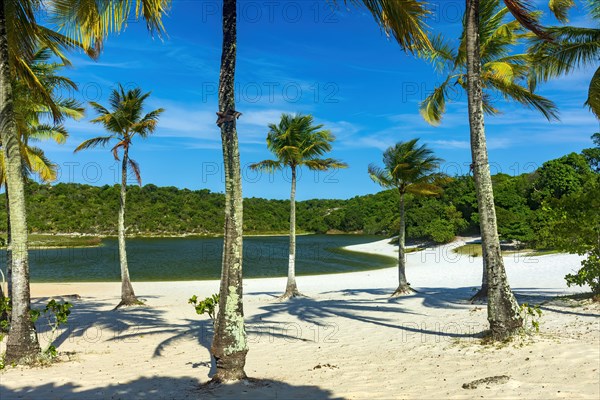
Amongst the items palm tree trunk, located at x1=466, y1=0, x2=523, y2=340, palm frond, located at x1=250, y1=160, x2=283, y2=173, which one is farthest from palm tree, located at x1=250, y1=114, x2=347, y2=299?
palm tree trunk, located at x1=466, y1=0, x2=523, y2=340

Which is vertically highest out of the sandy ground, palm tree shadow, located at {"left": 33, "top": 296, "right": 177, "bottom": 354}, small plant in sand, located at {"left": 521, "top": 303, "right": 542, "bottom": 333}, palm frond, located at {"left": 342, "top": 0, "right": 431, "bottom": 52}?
palm frond, located at {"left": 342, "top": 0, "right": 431, "bottom": 52}

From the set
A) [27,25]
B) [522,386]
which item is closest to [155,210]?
[27,25]

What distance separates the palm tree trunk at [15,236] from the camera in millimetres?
8672

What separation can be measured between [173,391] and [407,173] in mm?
16282

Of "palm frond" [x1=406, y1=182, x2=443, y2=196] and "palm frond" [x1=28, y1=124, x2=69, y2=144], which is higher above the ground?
"palm frond" [x1=28, y1=124, x2=69, y2=144]

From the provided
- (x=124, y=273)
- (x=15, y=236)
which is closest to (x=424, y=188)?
(x=124, y=273)

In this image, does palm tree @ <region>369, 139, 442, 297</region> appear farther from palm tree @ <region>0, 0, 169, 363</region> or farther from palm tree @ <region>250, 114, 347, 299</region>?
palm tree @ <region>0, 0, 169, 363</region>

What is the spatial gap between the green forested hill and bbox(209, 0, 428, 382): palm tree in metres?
11.6

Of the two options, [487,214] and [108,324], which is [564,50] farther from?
[108,324]

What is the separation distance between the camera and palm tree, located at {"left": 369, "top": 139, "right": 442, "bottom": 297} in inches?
810

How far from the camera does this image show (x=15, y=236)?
8711mm

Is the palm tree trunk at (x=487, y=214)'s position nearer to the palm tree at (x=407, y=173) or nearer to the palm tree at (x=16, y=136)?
the palm tree at (x=16, y=136)

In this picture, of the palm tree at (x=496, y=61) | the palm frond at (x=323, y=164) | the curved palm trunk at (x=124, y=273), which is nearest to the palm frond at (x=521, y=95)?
the palm tree at (x=496, y=61)

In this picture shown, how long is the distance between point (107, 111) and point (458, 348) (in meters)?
17.1
